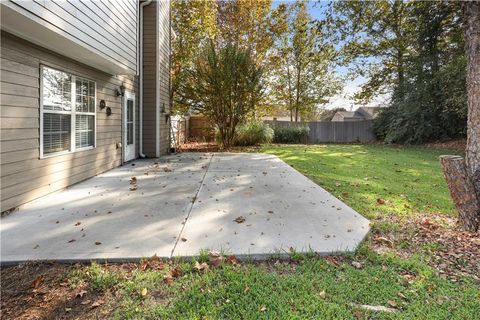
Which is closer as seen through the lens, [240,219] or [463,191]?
[463,191]

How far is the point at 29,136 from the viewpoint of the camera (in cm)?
402

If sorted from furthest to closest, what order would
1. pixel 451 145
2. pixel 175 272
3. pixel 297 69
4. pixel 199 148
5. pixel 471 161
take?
pixel 297 69 < pixel 451 145 < pixel 199 148 < pixel 471 161 < pixel 175 272

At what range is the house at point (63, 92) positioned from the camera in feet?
11.8

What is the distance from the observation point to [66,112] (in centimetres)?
500

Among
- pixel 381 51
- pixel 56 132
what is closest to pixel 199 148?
pixel 56 132

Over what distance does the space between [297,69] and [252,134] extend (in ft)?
32.3

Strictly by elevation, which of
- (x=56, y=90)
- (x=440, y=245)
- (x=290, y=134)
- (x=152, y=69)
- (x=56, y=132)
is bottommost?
(x=440, y=245)

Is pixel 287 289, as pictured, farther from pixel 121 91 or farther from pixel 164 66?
pixel 164 66

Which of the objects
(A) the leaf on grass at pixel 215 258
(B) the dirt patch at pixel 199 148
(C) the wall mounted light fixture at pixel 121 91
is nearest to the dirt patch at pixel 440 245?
(A) the leaf on grass at pixel 215 258

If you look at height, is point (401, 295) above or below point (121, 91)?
below

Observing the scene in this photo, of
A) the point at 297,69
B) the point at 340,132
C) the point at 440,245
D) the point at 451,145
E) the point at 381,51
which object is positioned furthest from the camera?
the point at 297,69

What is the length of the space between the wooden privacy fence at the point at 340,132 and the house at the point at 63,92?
12.5 metres

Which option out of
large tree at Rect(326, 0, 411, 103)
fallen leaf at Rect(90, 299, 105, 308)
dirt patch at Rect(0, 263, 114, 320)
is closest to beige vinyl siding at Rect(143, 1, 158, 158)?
dirt patch at Rect(0, 263, 114, 320)

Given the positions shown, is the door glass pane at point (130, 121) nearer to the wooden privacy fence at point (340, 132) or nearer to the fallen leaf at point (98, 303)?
the fallen leaf at point (98, 303)
